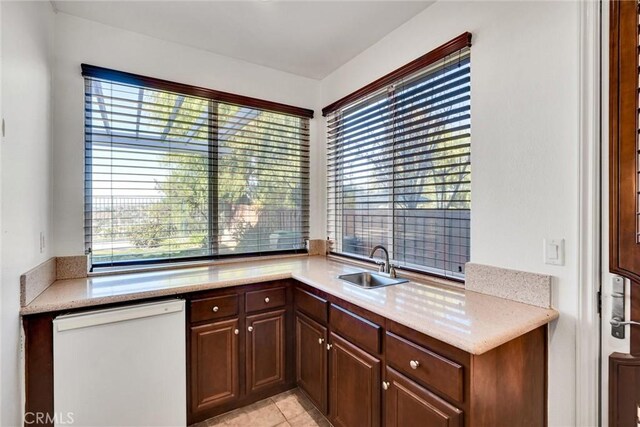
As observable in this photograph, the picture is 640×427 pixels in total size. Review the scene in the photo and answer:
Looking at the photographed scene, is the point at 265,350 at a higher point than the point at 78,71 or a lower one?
lower

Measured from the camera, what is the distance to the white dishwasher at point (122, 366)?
5.25ft

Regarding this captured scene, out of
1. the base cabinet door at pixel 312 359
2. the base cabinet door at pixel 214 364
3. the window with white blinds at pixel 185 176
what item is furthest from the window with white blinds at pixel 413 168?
the base cabinet door at pixel 214 364

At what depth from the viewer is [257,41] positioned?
242 cm

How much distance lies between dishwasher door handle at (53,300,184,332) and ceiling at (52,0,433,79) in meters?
1.92

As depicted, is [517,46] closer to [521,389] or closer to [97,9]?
[521,389]

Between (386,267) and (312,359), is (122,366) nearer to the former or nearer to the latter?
(312,359)

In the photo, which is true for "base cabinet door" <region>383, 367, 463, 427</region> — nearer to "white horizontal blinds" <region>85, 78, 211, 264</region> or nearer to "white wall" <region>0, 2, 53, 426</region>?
"white wall" <region>0, 2, 53, 426</region>

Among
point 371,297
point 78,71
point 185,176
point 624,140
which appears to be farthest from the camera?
point 185,176

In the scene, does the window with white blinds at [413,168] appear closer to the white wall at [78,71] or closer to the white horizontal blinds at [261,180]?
the white horizontal blinds at [261,180]

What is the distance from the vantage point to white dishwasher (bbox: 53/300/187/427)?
1.60 m

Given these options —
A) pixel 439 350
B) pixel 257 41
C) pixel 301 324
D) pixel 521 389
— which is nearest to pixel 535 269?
pixel 521 389

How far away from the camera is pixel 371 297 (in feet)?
5.49

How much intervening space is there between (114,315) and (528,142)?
2359 mm

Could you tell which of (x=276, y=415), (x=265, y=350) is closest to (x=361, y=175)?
(x=265, y=350)
